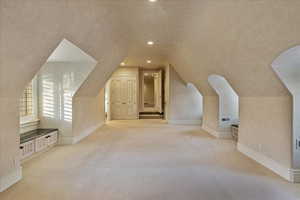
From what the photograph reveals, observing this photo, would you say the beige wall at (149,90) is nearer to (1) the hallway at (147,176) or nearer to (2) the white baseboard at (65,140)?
(2) the white baseboard at (65,140)

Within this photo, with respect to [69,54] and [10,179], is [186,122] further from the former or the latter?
[10,179]

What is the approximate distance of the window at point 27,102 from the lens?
4547mm

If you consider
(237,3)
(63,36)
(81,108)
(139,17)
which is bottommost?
(81,108)

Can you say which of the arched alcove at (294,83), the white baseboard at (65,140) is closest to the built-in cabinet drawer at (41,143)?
the white baseboard at (65,140)

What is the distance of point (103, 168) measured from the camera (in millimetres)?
3381

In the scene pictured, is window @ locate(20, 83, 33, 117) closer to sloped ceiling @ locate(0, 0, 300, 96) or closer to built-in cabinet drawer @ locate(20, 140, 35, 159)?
built-in cabinet drawer @ locate(20, 140, 35, 159)

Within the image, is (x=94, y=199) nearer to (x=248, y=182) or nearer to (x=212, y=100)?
(x=248, y=182)

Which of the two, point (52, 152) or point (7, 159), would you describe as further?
point (52, 152)

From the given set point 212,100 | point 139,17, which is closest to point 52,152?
point 139,17

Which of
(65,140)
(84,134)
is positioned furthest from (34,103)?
(84,134)

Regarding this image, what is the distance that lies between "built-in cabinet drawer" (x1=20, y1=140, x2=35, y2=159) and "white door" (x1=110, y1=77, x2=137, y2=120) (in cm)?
668

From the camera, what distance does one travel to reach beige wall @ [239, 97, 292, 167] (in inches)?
118

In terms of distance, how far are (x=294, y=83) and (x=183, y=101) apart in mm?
5939

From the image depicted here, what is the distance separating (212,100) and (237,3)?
438 centimetres
